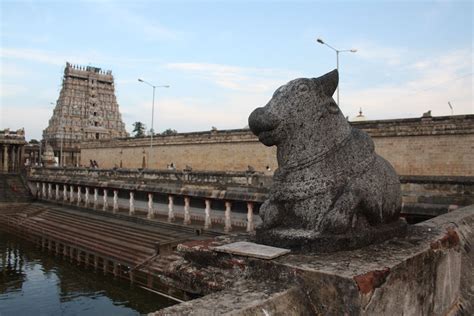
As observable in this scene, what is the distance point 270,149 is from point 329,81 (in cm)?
2154

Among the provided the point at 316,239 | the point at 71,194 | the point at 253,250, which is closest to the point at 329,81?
the point at 316,239

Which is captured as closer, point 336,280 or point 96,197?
point 336,280

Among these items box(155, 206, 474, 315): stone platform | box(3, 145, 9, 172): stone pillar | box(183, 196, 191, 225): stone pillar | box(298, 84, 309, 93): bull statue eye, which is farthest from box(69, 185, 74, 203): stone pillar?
box(298, 84, 309, 93): bull statue eye

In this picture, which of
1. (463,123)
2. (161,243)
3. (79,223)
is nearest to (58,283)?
(161,243)

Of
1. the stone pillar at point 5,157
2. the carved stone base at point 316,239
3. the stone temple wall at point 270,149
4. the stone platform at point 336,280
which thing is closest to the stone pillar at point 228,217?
the stone temple wall at point 270,149

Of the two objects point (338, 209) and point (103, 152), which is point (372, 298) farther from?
point (103, 152)

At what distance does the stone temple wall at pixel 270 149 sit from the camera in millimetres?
18266

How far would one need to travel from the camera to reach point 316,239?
9.34 ft

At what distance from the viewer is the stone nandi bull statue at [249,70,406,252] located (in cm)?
301

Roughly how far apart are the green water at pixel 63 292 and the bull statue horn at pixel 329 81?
10464 millimetres

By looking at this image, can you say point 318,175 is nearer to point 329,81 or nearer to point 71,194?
point 329,81

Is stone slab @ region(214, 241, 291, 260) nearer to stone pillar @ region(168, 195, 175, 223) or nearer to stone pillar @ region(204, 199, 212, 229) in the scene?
stone pillar @ region(204, 199, 212, 229)

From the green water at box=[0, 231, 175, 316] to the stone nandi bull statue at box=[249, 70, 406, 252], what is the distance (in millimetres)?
10084

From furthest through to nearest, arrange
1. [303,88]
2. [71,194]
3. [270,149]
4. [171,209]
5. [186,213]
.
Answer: [71,194] < [270,149] < [171,209] < [186,213] < [303,88]
